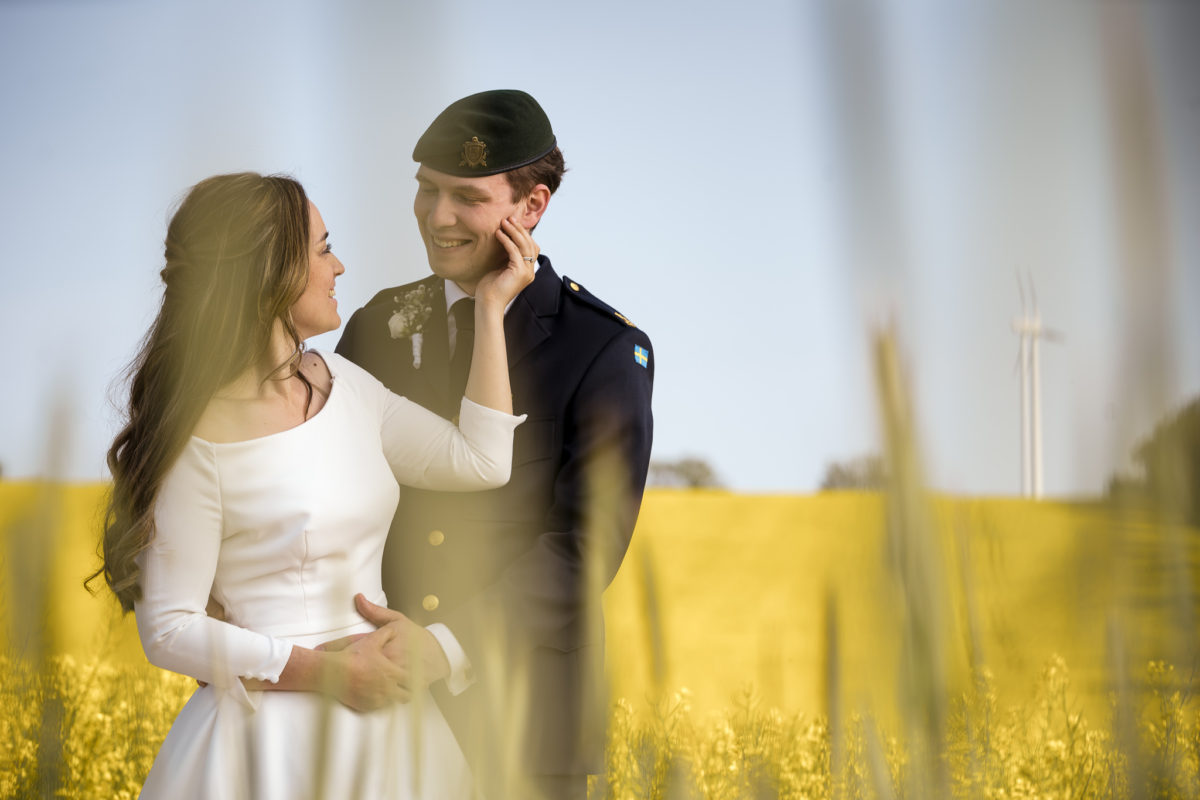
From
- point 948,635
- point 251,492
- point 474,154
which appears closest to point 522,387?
point 474,154

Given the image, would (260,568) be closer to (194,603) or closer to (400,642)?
(194,603)

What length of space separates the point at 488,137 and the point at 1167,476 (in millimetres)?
1432

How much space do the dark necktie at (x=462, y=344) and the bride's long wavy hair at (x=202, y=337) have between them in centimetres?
34

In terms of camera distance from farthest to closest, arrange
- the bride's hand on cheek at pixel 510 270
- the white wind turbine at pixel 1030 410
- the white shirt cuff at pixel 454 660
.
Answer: the bride's hand on cheek at pixel 510 270, the white shirt cuff at pixel 454 660, the white wind turbine at pixel 1030 410

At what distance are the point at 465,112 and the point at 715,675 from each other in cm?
1117

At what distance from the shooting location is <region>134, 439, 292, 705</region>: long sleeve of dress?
130 centimetres

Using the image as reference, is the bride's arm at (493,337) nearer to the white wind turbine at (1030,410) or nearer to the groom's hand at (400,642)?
the groom's hand at (400,642)

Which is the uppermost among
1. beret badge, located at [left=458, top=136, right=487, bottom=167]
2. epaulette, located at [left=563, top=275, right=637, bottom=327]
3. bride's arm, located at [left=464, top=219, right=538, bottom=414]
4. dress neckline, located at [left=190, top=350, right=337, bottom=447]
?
beret badge, located at [left=458, top=136, right=487, bottom=167]

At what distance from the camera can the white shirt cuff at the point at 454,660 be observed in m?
1.41

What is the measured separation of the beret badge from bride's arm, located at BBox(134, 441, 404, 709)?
2.06 feet

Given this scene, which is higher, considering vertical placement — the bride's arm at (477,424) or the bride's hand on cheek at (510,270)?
the bride's hand on cheek at (510,270)

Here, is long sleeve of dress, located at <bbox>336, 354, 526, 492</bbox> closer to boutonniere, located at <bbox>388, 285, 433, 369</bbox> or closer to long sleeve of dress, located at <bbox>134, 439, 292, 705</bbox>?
boutonniere, located at <bbox>388, 285, 433, 369</bbox>

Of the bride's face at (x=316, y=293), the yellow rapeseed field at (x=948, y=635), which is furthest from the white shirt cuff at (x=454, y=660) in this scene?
the yellow rapeseed field at (x=948, y=635)

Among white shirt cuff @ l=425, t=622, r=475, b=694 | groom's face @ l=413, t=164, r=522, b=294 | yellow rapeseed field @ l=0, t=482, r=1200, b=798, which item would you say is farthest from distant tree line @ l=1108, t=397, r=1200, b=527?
groom's face @ l=413, t=164, r=522, b=294
